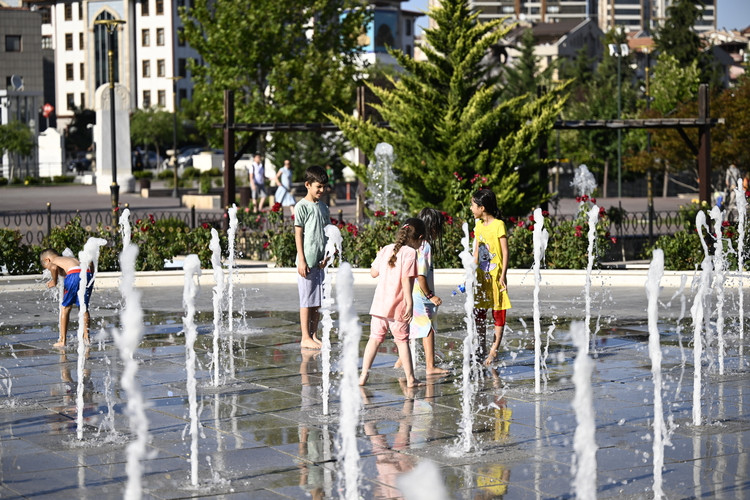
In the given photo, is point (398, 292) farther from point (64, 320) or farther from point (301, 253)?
point (64, 320)

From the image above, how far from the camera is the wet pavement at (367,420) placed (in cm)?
596

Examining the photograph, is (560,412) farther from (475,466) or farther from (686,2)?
(686,2)

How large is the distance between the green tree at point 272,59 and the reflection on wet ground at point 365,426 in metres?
31.0

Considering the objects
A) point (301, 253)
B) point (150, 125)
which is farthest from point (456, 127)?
point (150, 125)

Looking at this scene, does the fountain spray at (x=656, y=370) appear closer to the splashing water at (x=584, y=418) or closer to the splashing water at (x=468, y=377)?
the splashing water at (x=584, y=418)

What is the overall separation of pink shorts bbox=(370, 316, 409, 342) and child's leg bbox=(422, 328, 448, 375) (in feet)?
1.25

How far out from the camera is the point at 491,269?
30.8ft

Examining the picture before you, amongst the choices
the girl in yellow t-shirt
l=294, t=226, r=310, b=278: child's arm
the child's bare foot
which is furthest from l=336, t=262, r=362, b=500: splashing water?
l=294, t=226, r=310, b=278: child's arm

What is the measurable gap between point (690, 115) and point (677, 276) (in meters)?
24.6

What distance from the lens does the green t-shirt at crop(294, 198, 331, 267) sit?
10016mm

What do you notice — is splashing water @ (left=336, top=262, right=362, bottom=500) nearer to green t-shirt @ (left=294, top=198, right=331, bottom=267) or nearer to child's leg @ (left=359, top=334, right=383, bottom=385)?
child's leg @ (left=359, top=334, right=383, bottom=385)

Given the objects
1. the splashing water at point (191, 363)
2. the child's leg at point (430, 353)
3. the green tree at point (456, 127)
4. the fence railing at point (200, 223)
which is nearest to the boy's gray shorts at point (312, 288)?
the child's leg at point (430, 353)

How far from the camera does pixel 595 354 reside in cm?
997

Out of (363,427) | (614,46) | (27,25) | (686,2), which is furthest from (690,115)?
(27,25)
